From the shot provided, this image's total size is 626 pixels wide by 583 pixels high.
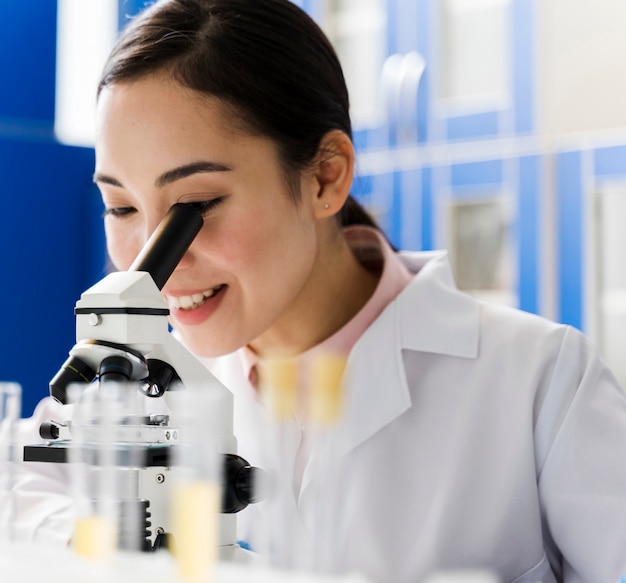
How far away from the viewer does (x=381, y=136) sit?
7.93 feet

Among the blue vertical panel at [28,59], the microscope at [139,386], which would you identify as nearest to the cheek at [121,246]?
the microscope at [139,386]

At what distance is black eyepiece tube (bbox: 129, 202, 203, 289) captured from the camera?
3.06 ft

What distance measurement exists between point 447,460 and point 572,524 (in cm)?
17

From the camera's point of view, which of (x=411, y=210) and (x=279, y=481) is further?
(x=411, y=210)

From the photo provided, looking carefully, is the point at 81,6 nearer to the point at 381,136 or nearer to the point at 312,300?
the point at 381,136

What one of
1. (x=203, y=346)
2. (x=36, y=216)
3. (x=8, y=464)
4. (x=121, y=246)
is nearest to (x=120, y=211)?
(x=121, y=246)

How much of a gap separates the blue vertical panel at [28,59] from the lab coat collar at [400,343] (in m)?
1.75

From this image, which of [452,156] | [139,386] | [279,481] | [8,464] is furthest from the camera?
[452,156]

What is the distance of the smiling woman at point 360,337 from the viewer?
3.75 feet

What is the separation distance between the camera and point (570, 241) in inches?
82.7

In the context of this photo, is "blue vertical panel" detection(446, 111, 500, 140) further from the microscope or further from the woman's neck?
the microscope

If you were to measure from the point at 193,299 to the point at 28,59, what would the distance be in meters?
1.84

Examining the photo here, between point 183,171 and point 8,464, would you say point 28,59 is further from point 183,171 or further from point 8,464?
point 8,464

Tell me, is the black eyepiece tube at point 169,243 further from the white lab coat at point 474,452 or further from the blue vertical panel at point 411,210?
the blue vertical panel at point 411,210
